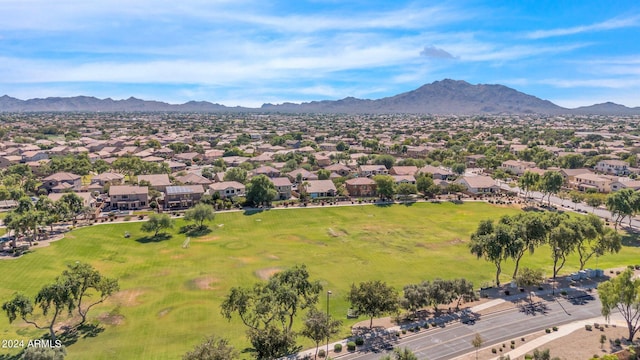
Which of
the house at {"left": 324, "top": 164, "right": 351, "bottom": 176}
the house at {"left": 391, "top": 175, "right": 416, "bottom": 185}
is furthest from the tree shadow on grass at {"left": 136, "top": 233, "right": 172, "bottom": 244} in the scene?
the house at {"left": 391, "top": 175, "right": 416, "bottom": 185}

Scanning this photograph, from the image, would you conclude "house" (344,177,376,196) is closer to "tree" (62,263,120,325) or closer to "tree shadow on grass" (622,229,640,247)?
"tree shadow on grass" (622,229,640,247)

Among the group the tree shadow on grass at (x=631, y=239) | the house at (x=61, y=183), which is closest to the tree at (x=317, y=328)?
the tree shadow on grass at (x=631, y=239)

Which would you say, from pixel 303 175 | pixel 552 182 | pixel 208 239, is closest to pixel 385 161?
pixel 303 175

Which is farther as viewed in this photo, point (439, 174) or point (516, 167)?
point (516, 167)

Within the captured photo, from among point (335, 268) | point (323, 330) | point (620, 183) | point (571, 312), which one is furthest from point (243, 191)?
point (620, 183)

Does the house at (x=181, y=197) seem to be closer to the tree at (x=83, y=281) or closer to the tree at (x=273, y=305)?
the tree at (x=83, y=281)

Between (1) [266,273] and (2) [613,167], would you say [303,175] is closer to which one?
(1) [266,273]

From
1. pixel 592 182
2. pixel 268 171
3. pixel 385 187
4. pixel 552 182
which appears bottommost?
pixel 592 182
